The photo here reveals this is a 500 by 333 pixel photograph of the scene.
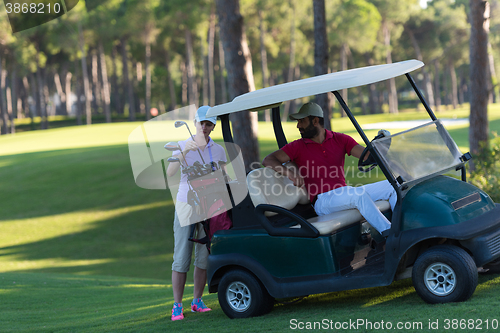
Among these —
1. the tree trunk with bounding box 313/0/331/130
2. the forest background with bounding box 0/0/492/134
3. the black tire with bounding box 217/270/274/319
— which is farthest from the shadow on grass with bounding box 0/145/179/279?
the forest background with bounding box 0/0/492/134

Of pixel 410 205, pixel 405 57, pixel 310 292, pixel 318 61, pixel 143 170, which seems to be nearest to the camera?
pixel 410 205

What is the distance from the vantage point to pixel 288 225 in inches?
171

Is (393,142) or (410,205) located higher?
(393,142)

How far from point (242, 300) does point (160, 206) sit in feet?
34.5

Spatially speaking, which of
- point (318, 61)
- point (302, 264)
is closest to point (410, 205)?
point (302, 264)

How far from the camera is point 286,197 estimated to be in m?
4.62

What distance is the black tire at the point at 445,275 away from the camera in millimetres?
3627

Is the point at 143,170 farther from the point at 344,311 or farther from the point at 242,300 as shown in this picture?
the point at 344,311

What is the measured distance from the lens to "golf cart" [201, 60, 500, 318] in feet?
12.3

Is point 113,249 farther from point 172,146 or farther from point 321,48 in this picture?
point 172,146

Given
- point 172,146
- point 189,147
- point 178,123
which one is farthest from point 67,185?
point 172,146

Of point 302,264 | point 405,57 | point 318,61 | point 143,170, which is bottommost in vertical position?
point 302,264

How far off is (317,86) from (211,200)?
1416 mm

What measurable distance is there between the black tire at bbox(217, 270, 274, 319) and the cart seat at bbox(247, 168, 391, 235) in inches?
24.3
